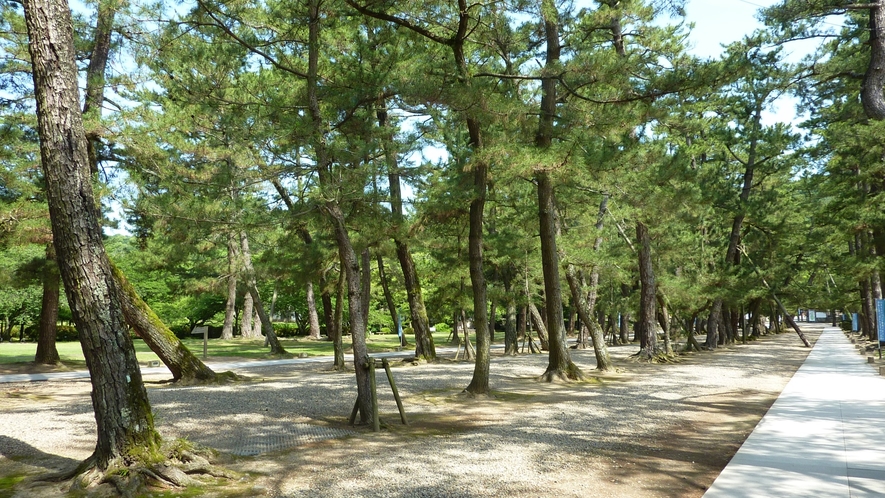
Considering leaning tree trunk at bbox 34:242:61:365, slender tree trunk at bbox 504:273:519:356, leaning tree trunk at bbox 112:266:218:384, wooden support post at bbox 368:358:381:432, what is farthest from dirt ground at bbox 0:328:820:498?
slender tree trunk at bbox 504:273:519:356

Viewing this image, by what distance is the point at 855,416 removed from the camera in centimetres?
823

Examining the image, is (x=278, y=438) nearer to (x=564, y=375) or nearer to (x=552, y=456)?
(x=552, y=456)

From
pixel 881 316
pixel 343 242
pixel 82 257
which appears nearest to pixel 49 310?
pixel 343 242

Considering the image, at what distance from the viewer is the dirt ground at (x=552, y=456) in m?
5.37

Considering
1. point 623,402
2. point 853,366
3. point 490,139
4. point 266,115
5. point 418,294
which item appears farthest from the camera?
point 418,294

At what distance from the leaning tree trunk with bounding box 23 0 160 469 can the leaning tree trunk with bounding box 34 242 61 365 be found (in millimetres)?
11730

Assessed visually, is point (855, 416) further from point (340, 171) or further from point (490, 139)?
point (340, 171)

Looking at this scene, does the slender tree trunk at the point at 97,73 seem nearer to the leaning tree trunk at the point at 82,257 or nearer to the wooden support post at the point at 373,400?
the leaning tree trunk at the point at 82,257

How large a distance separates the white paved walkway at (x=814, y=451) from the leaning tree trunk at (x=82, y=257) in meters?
4.83

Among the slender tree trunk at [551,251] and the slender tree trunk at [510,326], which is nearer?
the slender tree trunk at [551,251]

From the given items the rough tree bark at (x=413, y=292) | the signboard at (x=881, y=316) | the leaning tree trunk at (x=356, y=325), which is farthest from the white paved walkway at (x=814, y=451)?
the rough tree bark at (x=413, y=292)

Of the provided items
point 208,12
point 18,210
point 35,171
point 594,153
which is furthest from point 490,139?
point 35,171

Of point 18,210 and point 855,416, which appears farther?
point 18,210

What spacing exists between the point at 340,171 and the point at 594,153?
510 cm
